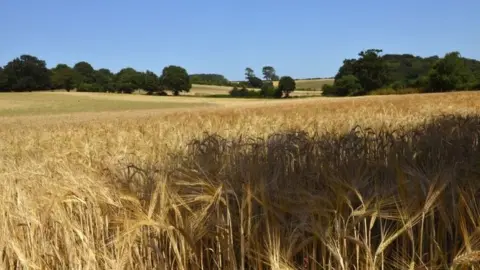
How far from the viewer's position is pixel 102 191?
2.09 m

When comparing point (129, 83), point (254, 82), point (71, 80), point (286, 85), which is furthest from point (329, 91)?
point (71, 80)

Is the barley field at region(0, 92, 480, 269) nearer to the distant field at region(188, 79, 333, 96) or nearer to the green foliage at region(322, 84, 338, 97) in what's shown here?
the green foliage at region(322, 84, 338, 97)

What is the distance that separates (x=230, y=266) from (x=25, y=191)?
147 cm

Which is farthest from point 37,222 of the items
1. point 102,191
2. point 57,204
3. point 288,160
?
point 288,160

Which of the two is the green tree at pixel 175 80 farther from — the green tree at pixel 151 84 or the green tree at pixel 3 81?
the green tree at pixel 3 81

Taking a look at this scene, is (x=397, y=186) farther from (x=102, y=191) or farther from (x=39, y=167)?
(x=39, y=167)

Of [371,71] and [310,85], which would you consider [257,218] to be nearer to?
[371,71]

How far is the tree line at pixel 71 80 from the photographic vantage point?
259 ft

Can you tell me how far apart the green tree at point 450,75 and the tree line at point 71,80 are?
152 feet

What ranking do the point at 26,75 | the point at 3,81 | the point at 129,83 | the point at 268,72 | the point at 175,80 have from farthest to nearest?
1. the point at 268,72
2. the point at 175,80
3. the point at 129,83
4. the point at 26,75
5. the point at 3,81

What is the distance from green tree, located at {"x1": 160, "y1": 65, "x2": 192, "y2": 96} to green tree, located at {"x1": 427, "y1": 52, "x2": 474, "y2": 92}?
45631 millimetres

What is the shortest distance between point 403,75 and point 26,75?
79558 mm

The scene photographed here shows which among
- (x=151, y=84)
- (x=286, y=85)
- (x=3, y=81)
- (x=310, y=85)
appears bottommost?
(x=286, y=85)

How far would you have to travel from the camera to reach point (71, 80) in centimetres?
8462
